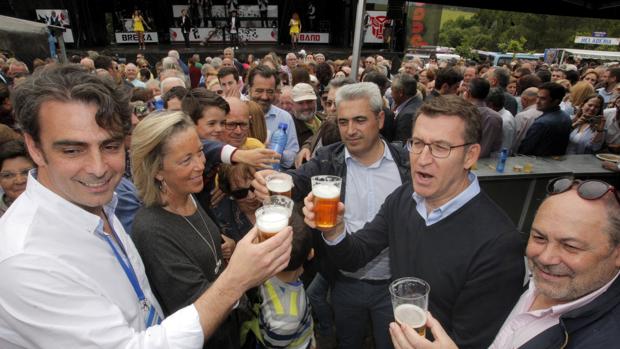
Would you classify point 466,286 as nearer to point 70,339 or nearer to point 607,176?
point 70,339

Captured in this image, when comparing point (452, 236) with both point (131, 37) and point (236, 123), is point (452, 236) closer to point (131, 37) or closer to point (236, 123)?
point (236, 123)

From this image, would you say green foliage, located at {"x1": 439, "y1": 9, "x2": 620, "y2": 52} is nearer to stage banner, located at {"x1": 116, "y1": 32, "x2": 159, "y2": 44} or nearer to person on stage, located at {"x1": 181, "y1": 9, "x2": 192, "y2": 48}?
person on stage, located at {"x1": 181, "y1": 9, "x2": 192, "y2": 48}

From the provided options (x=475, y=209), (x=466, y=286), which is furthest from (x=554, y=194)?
(x=466, y=286)

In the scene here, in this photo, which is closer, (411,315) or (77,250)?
(77,250)

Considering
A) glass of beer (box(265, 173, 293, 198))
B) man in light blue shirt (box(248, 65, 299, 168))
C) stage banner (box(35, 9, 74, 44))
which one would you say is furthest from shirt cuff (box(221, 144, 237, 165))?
stage banner (box(35, 9, 74, 44))

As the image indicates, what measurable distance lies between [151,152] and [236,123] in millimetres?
1332

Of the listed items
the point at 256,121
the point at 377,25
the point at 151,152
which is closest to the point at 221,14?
the point at 377,25

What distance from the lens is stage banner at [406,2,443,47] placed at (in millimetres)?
31109

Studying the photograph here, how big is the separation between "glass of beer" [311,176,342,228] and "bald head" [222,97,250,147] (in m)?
1.45

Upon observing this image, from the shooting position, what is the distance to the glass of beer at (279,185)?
78.2 inches

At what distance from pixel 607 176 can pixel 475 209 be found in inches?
184

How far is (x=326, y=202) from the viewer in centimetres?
185

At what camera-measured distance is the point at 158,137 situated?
1832 millimetres

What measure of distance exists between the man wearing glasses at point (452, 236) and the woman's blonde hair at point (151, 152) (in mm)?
821
